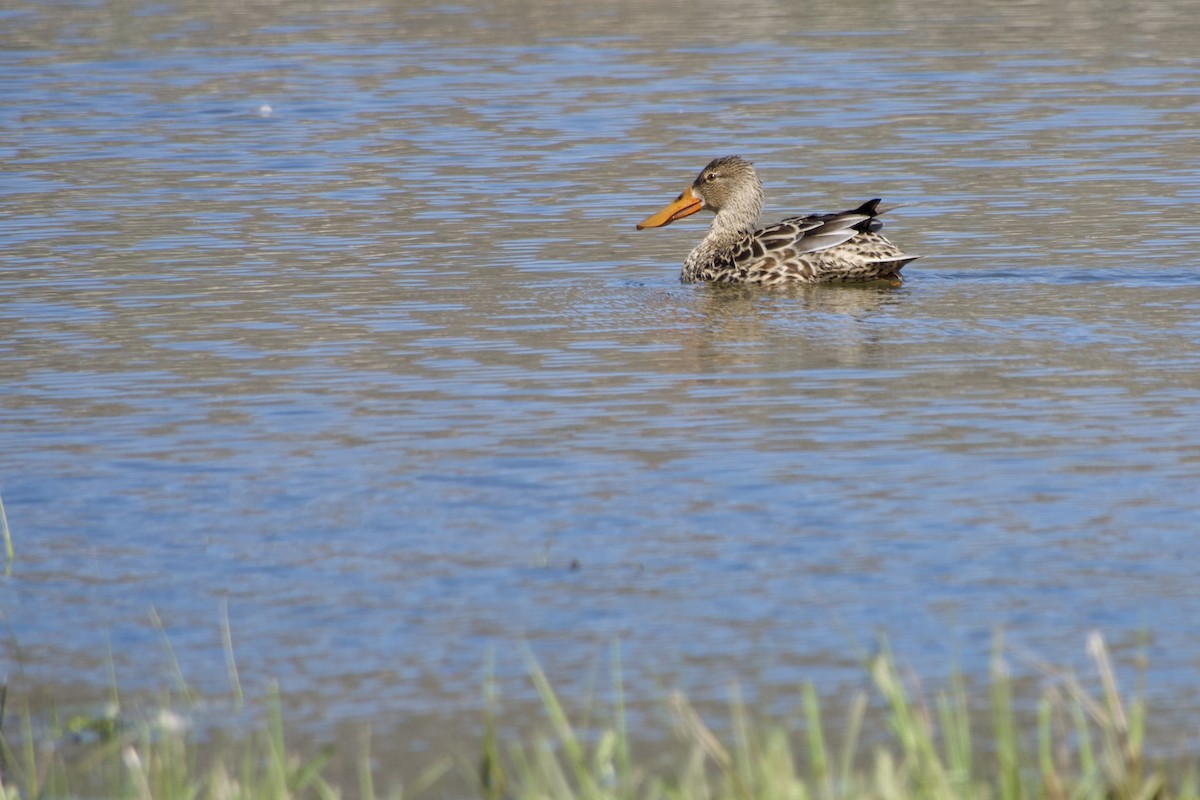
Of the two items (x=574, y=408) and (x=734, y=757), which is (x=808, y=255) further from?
(x=734, y=757)

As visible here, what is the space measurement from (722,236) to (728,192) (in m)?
0.41

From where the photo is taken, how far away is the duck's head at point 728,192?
1509cm

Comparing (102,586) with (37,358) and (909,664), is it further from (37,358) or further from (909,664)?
(37,358)

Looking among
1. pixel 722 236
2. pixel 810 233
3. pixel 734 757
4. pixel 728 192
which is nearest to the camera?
pixel 734 757

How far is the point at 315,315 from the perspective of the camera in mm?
12680

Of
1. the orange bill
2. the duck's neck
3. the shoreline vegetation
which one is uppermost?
the shoreline vegetation

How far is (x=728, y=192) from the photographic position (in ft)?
49.7

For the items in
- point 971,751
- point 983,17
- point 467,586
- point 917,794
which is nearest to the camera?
point 917,794

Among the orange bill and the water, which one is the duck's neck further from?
the water

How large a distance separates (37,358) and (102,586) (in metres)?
4.68

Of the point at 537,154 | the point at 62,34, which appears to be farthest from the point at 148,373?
the point at 62,34

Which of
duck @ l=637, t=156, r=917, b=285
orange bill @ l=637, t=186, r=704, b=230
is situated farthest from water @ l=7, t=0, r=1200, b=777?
orange bill @ l=637, t=186, r=704, b=230

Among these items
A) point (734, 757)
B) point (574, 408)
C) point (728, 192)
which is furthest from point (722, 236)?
point (734, 757)

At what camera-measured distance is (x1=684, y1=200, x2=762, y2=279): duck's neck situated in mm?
14312
